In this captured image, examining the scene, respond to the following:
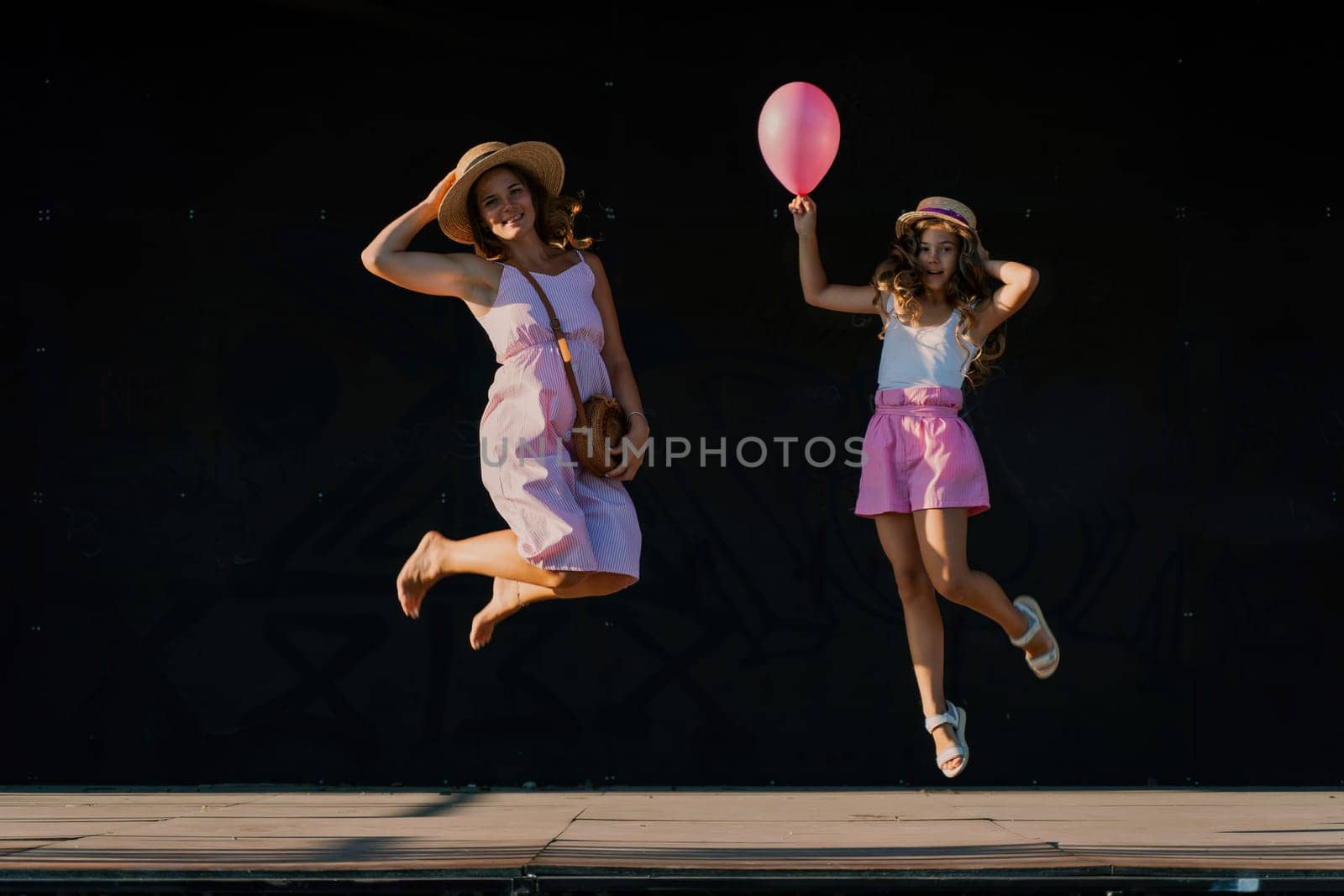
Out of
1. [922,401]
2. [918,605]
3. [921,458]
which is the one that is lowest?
[918,605]

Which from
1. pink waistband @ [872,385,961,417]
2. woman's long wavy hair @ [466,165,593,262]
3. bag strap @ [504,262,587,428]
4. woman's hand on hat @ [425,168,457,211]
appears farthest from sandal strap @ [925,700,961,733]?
woman's hand on hat @ [425,168,457,211]

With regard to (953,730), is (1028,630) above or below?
above

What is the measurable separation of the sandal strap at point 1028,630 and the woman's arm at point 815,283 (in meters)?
1.09

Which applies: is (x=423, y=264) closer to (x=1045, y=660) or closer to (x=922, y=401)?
(x=922, y=401)

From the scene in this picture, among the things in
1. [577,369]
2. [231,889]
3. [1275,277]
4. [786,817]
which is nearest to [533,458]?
[577,369]

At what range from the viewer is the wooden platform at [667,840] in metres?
4.25

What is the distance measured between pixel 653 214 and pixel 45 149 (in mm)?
2744

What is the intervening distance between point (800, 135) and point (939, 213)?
0.50 metres

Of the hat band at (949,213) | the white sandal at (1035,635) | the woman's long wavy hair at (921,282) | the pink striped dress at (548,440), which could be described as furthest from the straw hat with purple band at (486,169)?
the white sandal at (1035,635)

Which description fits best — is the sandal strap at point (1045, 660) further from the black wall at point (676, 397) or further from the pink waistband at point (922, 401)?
the black wall at point (676, 397)

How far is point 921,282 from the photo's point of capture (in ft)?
16.6

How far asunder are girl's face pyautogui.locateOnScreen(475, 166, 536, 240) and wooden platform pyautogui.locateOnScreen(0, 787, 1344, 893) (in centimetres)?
184

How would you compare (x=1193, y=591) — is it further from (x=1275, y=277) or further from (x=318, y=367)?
(x=318, y=367)

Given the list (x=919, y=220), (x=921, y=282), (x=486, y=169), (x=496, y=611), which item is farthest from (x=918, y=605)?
(x=486, y=169)
